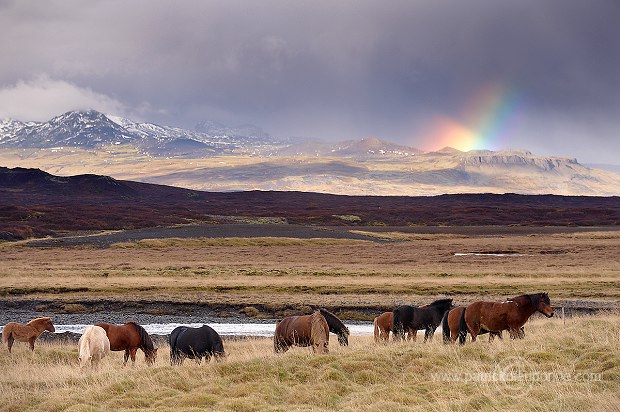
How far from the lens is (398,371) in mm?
15039

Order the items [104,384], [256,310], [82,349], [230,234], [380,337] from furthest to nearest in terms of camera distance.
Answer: [230,234] < [256,310] < [380,337] < [82,349] < [104,384]

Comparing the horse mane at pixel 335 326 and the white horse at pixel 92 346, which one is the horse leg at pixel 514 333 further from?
the white horse at pixel 92 346

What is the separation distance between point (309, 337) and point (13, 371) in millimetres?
8256

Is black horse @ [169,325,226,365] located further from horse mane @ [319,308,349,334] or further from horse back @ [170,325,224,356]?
horse mane @ [319,308,349,334]

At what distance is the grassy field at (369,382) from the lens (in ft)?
41.0

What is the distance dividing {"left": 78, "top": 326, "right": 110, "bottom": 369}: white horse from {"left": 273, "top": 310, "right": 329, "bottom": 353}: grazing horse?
15.7 feet

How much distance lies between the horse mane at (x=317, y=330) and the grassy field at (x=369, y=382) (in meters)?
0.98

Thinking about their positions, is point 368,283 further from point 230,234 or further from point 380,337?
point 230,234

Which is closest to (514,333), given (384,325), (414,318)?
(414,318)

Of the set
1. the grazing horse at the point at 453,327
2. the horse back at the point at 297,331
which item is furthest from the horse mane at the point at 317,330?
the grazing horse at the point at 453,327

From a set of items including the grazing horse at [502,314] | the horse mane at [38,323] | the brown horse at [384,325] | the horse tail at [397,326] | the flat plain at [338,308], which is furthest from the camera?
the horse mane at [38,323]

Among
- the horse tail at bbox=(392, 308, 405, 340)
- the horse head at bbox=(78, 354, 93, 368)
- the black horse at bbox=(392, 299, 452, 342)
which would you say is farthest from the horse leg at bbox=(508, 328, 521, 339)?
the horse head at bbox=(78, 354, 93, 368)

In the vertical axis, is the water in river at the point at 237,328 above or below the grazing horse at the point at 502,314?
below

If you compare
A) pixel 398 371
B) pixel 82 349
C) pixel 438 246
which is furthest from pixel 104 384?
pixel 438 246
